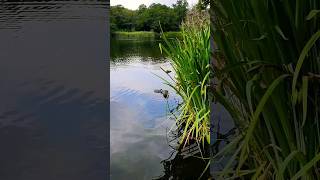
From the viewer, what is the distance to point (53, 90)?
169 cm

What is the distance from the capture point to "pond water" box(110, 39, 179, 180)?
2395 millimetres

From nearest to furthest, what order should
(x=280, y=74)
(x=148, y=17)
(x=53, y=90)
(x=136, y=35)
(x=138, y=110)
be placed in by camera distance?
(x=280, y=74)
(x=53, y=90)
(x=136, y=35)
(x=148, y=17)
(x=138, y=110)

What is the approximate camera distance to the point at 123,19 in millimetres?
2334

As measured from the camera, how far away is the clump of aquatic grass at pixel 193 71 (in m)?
2.56

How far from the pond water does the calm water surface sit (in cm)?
63

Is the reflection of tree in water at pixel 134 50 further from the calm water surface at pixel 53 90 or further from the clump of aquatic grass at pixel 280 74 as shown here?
the clump of aquatic grass at pixel 280 74

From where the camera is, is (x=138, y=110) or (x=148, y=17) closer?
(x=148, y=17)

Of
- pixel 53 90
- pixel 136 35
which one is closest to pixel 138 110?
pixel 136 35

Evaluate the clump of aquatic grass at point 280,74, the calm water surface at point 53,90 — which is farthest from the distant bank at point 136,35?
the clump of aquatic grass at point 280,74

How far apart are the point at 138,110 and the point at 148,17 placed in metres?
0.56

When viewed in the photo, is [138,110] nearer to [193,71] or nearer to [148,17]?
[193,71]

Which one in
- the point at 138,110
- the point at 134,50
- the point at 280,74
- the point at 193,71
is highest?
the point at 280,74

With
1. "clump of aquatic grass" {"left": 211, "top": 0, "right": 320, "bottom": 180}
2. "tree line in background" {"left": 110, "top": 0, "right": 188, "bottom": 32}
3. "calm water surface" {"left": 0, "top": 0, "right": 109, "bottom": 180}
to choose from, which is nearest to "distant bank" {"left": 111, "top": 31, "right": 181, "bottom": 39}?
"tree line in background" {"left": 110, "top": 0, "right": 188, "bottom": 32}

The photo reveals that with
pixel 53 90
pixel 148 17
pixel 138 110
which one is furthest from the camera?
pixel 138 110
